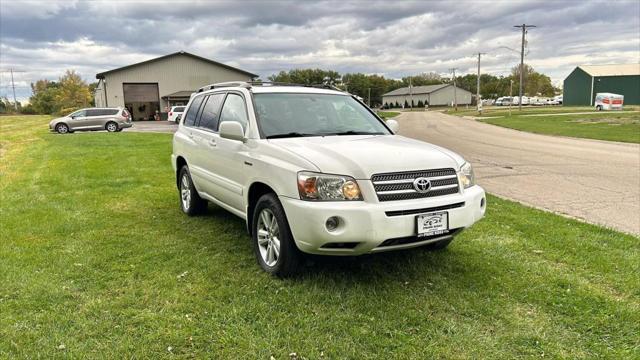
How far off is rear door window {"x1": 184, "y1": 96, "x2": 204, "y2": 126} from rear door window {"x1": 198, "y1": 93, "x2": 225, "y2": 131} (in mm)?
269

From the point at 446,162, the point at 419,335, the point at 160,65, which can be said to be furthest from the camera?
the point at 160,65

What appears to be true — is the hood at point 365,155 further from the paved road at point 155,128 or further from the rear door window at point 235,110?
the paved road at point 155,128

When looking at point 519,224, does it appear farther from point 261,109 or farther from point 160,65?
point 160,65

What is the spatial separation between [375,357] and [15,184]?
375 inches

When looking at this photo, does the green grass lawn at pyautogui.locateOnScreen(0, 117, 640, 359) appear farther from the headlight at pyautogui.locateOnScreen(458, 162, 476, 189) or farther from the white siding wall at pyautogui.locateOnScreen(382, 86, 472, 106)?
the white siding wall at pyautogui.locateOnScreen(382, 86, 472, 106)

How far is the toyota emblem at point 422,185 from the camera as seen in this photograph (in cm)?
399

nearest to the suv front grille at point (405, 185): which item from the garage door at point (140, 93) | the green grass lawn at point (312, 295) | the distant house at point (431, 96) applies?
the green grass lawn at point (312, 295)

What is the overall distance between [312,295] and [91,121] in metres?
31.6

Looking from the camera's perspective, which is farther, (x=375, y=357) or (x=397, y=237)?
(x=397, y=237)

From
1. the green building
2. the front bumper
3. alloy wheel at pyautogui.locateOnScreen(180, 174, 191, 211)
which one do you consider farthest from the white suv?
the green building

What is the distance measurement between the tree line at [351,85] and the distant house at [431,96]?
21.2 ft

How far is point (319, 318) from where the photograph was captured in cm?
371

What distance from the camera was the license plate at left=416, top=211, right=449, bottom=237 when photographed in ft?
13.0

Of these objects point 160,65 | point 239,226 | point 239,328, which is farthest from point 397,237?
point 160,65
